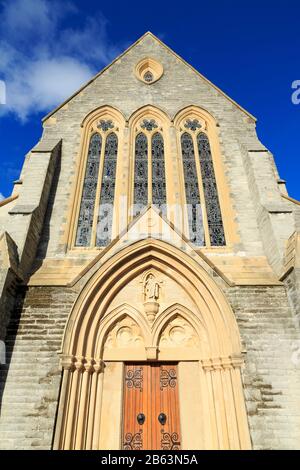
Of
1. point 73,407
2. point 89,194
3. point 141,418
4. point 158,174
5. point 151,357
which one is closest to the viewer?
point 73,407

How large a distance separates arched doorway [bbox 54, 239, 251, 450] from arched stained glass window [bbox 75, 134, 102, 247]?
1.66 meters

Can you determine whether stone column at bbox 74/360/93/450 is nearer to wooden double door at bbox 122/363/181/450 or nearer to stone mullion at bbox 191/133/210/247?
wooden double door at bbox 122/363/181/450

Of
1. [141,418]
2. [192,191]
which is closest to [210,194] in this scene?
[192,191]

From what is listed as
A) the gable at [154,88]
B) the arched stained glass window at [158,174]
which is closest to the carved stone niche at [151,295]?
the arched stained glass window at [158,174]

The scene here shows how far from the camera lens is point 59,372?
254 inches

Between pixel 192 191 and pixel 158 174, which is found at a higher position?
pixel 158 174

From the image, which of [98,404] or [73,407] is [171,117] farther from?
[73,407]

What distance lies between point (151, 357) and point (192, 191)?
16.7 ft

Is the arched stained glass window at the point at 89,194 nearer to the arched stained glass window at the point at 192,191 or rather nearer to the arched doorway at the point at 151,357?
the arched doorway at the point at 151,357

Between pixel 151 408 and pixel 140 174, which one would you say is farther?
pixel 140 174

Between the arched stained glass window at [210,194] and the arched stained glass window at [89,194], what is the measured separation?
3.45 metres
